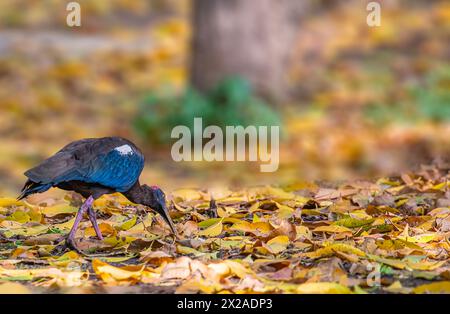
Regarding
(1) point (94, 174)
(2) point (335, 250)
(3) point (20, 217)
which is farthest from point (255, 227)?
(3) point (20, 217)

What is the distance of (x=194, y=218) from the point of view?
19.0 feet

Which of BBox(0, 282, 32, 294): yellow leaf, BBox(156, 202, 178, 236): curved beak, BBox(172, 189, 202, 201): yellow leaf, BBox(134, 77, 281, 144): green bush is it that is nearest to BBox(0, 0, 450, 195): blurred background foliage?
BBox(134, 77, 281, 144): green bush

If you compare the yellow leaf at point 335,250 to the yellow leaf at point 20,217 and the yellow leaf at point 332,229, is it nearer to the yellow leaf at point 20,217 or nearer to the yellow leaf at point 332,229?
the yellow leaf at point 332,229

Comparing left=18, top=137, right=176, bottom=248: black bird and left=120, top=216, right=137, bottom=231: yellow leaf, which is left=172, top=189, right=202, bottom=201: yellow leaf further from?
left=18, top=137, right=176, bottom=248: black bird

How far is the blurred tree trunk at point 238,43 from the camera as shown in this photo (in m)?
10.9

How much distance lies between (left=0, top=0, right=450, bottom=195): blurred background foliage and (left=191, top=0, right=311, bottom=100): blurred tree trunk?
44mm

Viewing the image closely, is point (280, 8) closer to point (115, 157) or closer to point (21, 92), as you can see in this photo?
point (21, 92)

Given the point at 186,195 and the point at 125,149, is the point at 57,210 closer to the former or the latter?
the point at 186,195

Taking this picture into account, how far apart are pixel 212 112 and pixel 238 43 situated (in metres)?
1.03

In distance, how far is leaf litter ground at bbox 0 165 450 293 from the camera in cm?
446

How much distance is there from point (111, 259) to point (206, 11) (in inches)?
248

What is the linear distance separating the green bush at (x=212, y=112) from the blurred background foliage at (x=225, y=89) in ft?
0.04

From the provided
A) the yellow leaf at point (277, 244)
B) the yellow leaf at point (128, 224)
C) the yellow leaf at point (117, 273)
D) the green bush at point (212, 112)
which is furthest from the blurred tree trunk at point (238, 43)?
the yellow leaf at point (117, 273)
